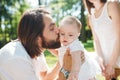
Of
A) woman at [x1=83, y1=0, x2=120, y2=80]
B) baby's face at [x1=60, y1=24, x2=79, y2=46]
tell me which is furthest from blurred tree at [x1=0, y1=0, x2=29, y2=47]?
baby's face at [x1=60, y1=24, x2=79, y2=46]

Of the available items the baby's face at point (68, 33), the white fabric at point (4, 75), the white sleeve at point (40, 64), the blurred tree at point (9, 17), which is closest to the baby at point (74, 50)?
the baby's face at point (68, 33)

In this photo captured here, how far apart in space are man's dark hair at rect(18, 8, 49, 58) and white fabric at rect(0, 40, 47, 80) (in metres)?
0.12

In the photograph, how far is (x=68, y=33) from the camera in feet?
12.5

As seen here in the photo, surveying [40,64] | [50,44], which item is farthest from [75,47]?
[40,64]

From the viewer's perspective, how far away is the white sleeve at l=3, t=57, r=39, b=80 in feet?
10.9

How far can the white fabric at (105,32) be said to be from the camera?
4.22 meters

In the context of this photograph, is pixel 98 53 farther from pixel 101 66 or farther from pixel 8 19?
pixel 8 19

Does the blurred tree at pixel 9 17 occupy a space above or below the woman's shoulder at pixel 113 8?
below

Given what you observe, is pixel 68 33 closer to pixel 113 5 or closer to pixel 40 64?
pixel 40 64

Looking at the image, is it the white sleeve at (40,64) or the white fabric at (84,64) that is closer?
the white fabric at (84,64)

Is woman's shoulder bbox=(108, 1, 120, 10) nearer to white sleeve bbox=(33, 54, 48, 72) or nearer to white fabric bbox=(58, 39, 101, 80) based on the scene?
white fabric bbox=(58, 39, 101, 80)

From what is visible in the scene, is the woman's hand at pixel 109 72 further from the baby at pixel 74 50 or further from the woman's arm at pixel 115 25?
the baby at pixel 74 50

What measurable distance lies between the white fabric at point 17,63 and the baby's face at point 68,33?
1.74ft

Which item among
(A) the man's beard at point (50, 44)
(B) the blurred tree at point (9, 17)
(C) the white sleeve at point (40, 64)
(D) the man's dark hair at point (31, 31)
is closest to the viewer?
(D) the man's dark hair at point (31, 31)
